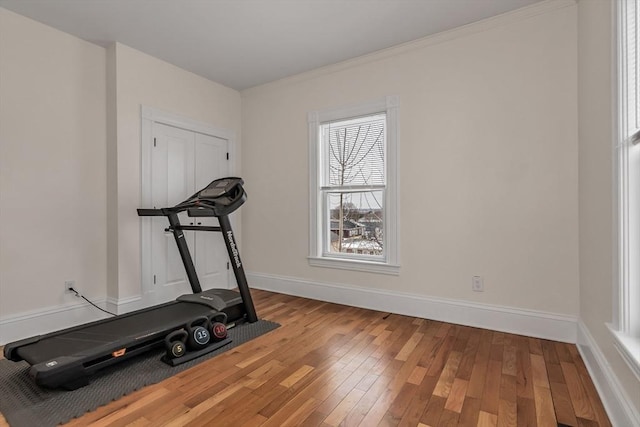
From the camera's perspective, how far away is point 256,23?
278 cm

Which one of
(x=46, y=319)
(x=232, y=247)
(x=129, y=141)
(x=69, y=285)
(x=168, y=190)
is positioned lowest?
(x=46, y=319)

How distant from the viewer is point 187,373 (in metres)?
2.03

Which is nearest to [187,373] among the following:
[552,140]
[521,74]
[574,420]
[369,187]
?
[574,420]

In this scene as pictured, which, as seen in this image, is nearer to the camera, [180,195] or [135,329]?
[135,329]

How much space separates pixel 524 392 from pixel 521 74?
2.35m

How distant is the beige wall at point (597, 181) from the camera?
1.62 metres

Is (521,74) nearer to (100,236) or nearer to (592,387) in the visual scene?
(592,387)

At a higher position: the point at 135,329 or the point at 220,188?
the point at 220,188

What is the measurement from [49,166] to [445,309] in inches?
147

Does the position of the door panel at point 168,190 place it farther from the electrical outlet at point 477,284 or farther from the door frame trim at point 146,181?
the electrical outlet at point 477,284

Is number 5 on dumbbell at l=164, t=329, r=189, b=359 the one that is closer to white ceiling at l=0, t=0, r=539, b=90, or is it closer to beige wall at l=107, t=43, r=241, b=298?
beige wall at l=107, t=43, r=241, b=298

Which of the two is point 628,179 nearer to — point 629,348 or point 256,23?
point 629,348

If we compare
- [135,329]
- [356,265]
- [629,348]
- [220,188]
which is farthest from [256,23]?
[629,348]

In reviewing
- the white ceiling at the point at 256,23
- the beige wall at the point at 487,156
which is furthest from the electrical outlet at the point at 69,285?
the beige wall at the point at 487,156
